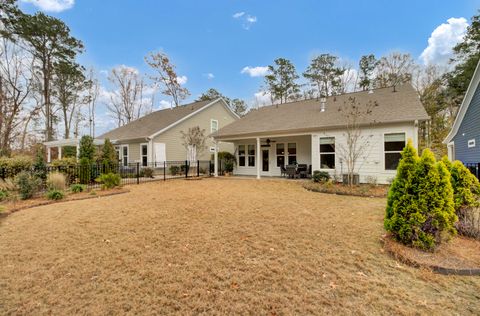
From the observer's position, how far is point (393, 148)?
32.4 ft

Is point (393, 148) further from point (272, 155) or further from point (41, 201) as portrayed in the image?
point (41, 201)

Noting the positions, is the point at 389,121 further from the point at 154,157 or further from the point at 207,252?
the point at 154,157

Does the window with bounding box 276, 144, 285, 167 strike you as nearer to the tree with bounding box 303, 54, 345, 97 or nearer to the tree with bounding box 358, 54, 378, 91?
the tree with bounding box 303, 54, 345, 97

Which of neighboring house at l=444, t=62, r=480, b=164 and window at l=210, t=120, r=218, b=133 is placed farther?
window at l=210, t=120, r=218, b=133

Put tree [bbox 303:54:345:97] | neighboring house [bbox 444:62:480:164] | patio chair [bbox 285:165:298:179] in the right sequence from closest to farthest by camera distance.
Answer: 1. neighboring house [bbox 444:62:480:164]
2. patio chair [bbox 285:165:298:179]
3. tree [bbox 303:54:345:97]

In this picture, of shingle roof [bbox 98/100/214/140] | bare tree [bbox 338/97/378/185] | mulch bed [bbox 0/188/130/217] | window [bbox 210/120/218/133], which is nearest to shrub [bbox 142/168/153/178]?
shingle roof [bbox 98/100/214/140]

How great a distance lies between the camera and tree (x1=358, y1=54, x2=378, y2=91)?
Answer: 20914 mm

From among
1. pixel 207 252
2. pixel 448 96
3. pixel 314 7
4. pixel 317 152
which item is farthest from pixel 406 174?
pixel 448 96

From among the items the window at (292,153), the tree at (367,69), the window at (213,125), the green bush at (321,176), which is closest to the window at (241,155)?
the window at (292,153)

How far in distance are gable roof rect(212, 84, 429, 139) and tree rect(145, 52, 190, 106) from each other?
13166 millimetres

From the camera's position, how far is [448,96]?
59.5ft

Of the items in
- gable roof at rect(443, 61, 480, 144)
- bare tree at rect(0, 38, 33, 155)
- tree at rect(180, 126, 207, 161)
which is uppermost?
bare tree at rect(0, 38, 33, 155)

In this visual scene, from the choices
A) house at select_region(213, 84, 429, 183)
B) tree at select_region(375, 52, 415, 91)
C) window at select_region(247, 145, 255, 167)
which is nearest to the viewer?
house at select_region(213, 84, 429, 183)

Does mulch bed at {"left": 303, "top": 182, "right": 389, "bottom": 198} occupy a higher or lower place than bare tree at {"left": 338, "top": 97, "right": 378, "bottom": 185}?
lower
